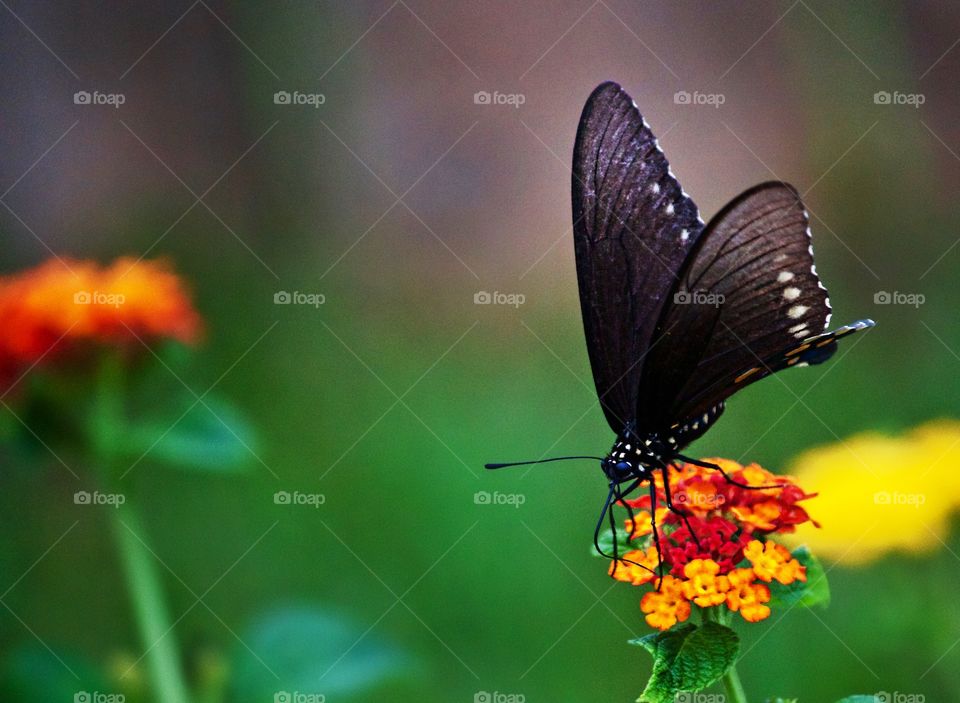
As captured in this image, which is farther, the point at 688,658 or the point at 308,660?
the point at 308,660

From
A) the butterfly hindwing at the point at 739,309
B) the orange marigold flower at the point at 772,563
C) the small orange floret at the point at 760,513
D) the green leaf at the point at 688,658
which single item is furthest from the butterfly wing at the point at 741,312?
the green leaf at the point at 688,658

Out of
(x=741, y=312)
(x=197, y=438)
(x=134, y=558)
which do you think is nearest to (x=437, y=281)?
(x=197, y=438)

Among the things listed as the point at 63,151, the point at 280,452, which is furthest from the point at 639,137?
the point at 63,151

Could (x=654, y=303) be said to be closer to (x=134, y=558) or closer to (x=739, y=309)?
(x=739, y=309)

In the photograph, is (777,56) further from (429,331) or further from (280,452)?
(280,452)

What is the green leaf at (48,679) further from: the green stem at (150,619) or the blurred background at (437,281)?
the green stem at (150,619)
